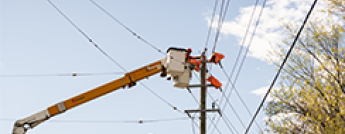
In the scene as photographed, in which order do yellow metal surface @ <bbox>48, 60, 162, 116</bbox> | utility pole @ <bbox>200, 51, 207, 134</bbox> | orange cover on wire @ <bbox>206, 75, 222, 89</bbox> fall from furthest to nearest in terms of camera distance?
yellow metal surface @ <bbox>48, 60, 162, 116</bbox>
orange cover on wire @ <bbox>206, 75, 222, 89</bbox>
utility pole @ <bbox>200, 51, 207, 134</bbox>

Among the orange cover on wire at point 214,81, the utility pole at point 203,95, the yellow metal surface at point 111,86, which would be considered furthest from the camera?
the yellow metal surface at point 111,86

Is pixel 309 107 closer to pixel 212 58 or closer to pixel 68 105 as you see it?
pixel 212 58

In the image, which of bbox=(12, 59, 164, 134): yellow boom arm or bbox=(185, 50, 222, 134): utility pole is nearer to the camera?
bbox=(185, 50, 222, 134): utility pole

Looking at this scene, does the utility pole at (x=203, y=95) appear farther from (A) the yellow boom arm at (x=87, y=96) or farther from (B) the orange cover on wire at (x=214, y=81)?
(A) the yellow boom arm at (x=87, y=96)

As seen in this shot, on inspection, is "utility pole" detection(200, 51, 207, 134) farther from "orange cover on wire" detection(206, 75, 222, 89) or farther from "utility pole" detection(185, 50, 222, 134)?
"orange cover on wire" detection(206, 75, 222, 89)

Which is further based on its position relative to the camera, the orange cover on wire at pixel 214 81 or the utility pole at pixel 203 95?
the orange cover on wire at pixel 214 81

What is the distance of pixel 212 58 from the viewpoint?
1323cm

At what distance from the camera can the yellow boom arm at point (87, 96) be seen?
13961 millimetres

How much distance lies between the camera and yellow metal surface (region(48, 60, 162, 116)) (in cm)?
1396

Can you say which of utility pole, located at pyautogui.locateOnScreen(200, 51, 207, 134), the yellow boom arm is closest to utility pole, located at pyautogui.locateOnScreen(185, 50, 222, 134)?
utility pole, located at pyautogui.locateOnScreen(200, 51, 207, 134)

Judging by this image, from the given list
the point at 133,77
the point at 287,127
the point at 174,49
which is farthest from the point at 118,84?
the point at 287,127

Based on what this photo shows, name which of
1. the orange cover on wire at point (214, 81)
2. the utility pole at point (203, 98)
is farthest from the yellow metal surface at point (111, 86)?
the orange cover on wire at point (214, 81)

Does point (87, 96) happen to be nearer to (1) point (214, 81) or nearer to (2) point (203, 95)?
(2) point (203, 95)

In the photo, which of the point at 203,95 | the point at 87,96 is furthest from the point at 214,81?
the point at 87,96
